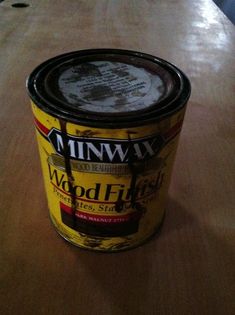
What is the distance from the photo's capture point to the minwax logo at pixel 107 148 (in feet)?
1.02

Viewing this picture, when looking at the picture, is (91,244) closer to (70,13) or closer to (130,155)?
(130,155)

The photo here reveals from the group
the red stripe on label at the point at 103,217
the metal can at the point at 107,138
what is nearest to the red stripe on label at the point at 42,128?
the metal can at the point at 107,138

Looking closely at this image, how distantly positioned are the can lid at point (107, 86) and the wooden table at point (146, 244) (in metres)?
0.22

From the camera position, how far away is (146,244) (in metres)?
0.45

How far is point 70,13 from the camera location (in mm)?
1273

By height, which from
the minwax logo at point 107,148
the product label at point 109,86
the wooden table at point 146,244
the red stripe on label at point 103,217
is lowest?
the wooden table at point 146,244

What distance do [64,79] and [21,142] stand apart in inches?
10.6

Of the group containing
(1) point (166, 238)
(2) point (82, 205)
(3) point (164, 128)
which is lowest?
(1) point (166, 238)

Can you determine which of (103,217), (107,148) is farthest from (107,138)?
(103,217)

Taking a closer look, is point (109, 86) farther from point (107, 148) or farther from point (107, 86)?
point (107, 148)

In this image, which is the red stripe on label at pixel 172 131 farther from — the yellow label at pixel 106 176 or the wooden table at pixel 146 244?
the wooden table at pixel 146 244

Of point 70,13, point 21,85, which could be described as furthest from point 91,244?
point 70,13

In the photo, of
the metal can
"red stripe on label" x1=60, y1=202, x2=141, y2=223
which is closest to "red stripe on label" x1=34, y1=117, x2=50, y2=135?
the metal can

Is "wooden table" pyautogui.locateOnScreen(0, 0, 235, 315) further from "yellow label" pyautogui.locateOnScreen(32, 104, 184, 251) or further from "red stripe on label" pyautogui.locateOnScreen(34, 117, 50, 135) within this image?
"red stripe on label" pyautogui.locateOnScreen(34, 117, 50, 135)
